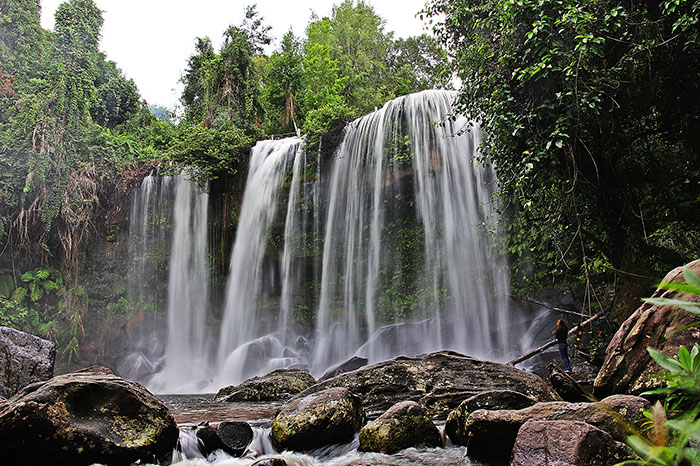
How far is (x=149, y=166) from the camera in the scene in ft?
58.5

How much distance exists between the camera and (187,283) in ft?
55.8

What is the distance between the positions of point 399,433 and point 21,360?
264 inches

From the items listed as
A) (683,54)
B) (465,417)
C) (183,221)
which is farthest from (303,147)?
(465,417)

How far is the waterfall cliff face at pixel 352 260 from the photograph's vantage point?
1306 centimetres

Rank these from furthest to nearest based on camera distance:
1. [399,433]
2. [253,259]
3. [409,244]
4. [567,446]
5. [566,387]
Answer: [253,259] → [409,244] → [566,387] → [399,433] → [567,446]

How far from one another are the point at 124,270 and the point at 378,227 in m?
10.4

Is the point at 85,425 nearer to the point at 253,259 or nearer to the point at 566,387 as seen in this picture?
the point at 566,387

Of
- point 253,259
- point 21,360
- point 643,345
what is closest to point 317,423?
point 643,345

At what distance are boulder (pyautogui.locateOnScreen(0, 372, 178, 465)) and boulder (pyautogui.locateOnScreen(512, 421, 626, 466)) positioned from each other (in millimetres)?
3513

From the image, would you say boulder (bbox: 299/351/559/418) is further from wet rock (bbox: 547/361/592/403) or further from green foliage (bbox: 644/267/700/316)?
green foliage (bbox: 644/267/700/316)

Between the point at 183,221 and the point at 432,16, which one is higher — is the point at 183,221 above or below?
below

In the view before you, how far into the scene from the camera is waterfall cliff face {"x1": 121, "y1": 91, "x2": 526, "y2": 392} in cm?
1306

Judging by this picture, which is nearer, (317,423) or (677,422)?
(677,422)

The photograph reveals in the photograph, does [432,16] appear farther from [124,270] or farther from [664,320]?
[124,270]
